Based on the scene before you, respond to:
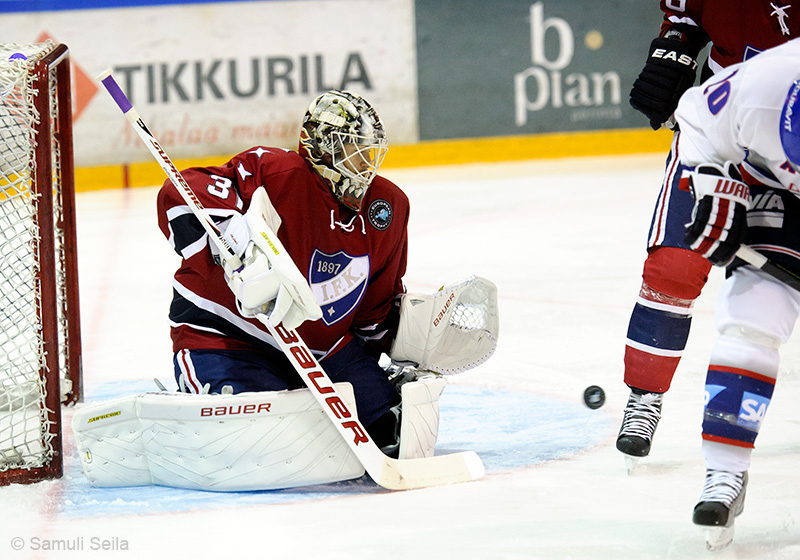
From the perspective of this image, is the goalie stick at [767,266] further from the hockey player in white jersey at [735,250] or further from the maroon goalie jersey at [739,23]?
the maroon goalie jersey at [739,23]

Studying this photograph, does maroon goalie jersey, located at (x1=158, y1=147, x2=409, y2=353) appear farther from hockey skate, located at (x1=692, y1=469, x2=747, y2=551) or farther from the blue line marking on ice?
hockey skate, located at (x1=692, y1=469, x2=747, y2=551)

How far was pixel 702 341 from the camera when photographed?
10.5 feet

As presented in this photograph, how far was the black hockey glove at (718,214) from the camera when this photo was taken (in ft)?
5.14

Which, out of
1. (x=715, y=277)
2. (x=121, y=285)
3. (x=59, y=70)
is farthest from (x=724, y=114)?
(x=121, y=285)

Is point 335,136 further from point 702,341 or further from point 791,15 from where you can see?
point 702,341

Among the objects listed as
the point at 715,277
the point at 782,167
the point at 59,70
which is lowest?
the point at 715,277

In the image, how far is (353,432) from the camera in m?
2.00

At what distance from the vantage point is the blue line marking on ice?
1934 mm

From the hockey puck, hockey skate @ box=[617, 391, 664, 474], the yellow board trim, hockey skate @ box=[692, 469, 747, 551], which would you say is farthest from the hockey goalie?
the yellow board trim

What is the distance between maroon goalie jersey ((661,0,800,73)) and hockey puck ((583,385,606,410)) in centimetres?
75

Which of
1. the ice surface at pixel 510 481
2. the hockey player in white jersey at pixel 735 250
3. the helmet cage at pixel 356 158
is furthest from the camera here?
the helmet cage at pixel 356 158

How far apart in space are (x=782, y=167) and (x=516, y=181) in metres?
5.75

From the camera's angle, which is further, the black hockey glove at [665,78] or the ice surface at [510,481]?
the black hockey glove at [665,78]

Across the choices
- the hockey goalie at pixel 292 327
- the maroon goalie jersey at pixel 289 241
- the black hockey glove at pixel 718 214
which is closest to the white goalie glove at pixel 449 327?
the hockey goalie at pixel 292 327
